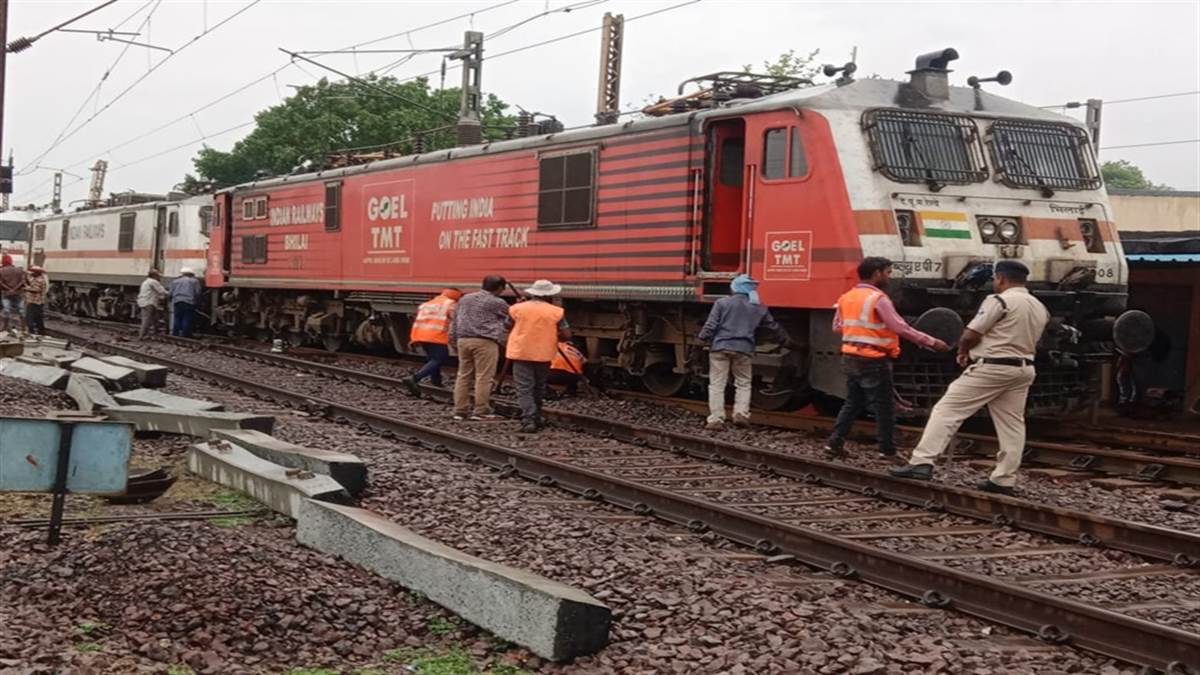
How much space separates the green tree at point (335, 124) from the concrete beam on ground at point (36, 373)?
33191 mm

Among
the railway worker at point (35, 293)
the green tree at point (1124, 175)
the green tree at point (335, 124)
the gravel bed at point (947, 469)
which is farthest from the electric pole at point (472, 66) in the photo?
the green tree at point (1124, 175)

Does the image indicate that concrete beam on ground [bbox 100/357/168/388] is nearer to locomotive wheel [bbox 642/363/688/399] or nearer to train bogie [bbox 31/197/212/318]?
locomotive wheel [bbox 642/363/688/399]

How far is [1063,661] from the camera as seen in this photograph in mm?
5059

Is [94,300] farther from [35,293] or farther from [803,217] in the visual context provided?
[803,217]

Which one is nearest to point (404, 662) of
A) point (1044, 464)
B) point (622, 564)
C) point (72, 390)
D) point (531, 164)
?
point (622, 564)

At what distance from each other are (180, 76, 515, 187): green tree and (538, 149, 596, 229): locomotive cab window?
33286 millimetres

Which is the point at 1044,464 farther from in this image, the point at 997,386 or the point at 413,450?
the point at 413,450

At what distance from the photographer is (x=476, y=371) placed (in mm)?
12586

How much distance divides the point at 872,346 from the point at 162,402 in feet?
20.2

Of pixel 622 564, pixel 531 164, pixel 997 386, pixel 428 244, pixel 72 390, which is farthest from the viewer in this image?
pixel 428 244

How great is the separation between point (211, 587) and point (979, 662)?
3.12 meters

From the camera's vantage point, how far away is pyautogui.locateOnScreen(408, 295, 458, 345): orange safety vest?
14414mm

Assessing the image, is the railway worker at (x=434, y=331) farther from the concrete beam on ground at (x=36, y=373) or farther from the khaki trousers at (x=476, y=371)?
the concrete beam on ground at (x=36, y=373)

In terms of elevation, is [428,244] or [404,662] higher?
[428,244]
